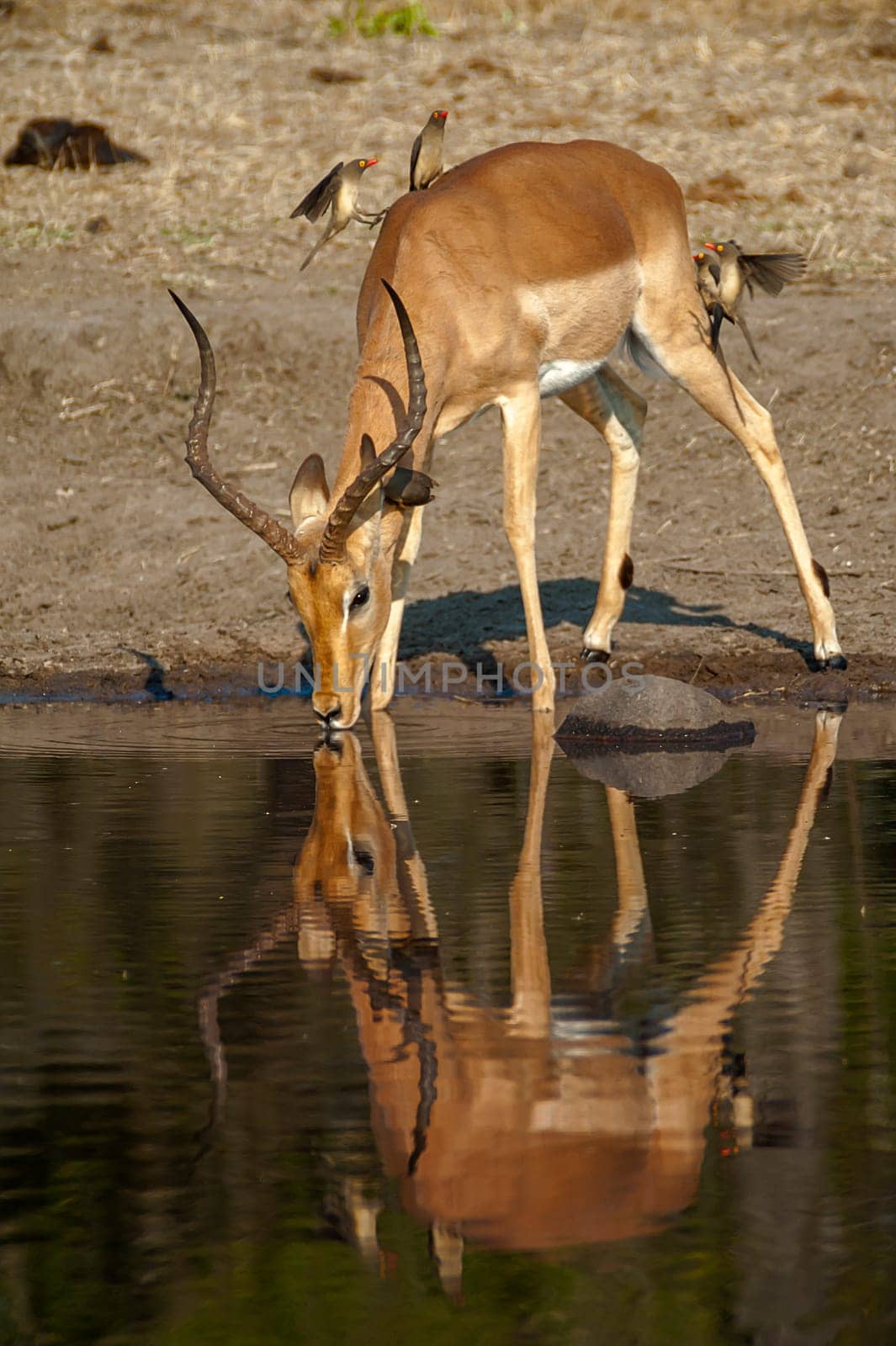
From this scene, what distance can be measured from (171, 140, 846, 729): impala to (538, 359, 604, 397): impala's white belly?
0.01 meters

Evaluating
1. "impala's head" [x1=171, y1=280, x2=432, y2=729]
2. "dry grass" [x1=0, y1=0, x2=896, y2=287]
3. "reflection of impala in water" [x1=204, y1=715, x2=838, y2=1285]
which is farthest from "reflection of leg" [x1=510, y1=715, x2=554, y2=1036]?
"dry grass" [x1=0, y1=0, x2=896, y2=287]

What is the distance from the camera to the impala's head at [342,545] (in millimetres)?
9016

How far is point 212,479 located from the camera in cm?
910

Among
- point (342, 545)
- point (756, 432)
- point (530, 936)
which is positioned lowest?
point (530, 936)

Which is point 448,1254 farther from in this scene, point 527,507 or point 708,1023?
point 527,507

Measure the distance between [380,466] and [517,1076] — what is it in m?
4.62

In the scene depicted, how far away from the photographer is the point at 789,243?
19.0 meters

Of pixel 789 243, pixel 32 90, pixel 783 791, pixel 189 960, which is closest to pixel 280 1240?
pixel 189 960

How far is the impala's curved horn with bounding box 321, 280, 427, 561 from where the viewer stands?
894 cm

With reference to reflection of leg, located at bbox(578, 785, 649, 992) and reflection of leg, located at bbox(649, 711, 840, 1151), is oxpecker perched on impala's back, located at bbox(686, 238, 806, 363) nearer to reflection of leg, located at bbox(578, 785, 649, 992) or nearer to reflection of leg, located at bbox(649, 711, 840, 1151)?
reflection of leg, located at bbox(578, 785, 649, 992)

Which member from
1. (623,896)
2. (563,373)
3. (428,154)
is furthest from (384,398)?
(623,896)

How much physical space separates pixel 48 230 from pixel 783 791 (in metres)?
12.8

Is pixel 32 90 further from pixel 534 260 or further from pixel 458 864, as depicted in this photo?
pixel 458 864

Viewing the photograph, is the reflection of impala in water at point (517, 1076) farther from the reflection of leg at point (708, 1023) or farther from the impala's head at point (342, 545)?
the impala's head at point (342, 545)
